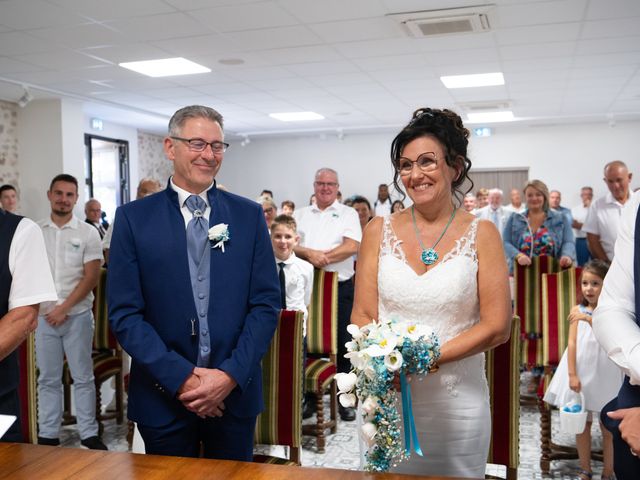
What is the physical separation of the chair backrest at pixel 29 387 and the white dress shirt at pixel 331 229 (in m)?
2.73

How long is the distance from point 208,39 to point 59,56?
Answer: 1.87 m

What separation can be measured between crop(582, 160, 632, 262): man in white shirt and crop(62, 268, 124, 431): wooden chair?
397 cm

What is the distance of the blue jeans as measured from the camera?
412 cm

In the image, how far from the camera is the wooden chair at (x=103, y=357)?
14.5ft

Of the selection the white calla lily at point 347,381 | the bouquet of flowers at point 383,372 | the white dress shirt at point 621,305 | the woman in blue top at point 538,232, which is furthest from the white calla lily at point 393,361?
the woman in blue top at point 538,232

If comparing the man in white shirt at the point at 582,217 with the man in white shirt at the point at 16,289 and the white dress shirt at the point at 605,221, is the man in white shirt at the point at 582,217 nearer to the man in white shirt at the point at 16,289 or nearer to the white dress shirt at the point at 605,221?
the white dress shirt at the point at 605,221

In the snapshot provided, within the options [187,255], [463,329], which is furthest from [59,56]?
[463,329]

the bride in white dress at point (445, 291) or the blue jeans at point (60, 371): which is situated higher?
the bride in white dress at point (445, 291)

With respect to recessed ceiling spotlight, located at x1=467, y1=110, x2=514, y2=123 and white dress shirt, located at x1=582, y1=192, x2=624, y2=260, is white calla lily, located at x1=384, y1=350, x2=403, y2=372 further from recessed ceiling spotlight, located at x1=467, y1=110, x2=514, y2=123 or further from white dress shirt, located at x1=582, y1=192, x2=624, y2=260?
recessed ceiling spotlight, located at x1=467, y1=110, x2=514, y2=123

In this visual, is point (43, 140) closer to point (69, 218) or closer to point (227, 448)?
point (69, 218)

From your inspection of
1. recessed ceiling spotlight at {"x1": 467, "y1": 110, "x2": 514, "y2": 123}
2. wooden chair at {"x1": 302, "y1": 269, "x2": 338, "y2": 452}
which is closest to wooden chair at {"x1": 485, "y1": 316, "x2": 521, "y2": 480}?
wooden chair at {"x1": 302, "y1": 269, "x2": 338, "y2": 452}

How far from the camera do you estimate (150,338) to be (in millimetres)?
2123

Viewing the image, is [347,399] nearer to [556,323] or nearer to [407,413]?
[407,413]

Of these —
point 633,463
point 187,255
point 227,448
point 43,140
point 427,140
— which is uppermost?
point 43,140
